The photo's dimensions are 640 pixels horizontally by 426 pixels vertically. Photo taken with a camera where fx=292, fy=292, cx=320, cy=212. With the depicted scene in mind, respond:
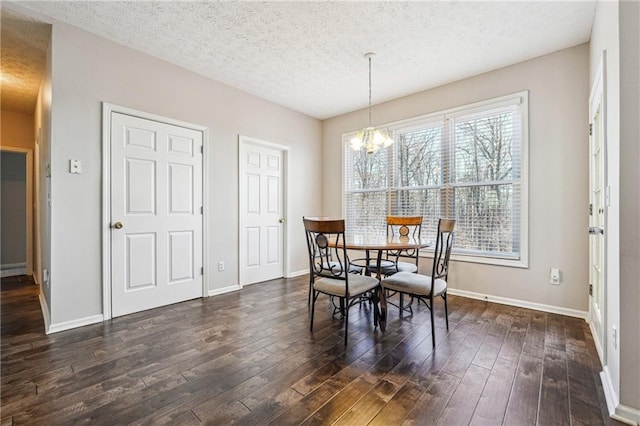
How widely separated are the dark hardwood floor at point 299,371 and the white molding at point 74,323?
0.29 ft

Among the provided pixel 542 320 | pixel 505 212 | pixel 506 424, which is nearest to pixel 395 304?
pixel 542 320

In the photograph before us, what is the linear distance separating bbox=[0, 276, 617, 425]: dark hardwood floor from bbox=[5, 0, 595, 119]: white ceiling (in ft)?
8.75

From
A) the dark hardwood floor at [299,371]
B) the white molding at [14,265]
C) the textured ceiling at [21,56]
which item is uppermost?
the textured ceiling at [21,56]

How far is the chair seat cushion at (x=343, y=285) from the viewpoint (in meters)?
2.35

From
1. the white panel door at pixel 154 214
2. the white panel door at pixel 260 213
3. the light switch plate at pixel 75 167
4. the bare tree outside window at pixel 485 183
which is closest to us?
the light switch plate at pixel 75 167

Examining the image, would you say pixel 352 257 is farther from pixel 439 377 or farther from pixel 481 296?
pixel 439 377

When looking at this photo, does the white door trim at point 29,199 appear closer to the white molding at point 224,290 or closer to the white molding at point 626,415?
the white molding at point 224,290

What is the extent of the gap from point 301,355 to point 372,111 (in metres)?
3.67

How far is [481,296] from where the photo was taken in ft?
11.2

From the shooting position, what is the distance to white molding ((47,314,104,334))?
8.16ft

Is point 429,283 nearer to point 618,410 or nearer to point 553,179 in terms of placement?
point 618,410

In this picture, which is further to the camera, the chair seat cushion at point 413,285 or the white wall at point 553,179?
the white wall at point 553,179

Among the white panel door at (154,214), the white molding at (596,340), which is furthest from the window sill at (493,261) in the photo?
the white panel door at (154,214)

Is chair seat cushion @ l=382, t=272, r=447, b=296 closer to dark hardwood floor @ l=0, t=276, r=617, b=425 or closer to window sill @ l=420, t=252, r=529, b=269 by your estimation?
dark hardwood floor @ l=0, t=276, r=617, b=425
